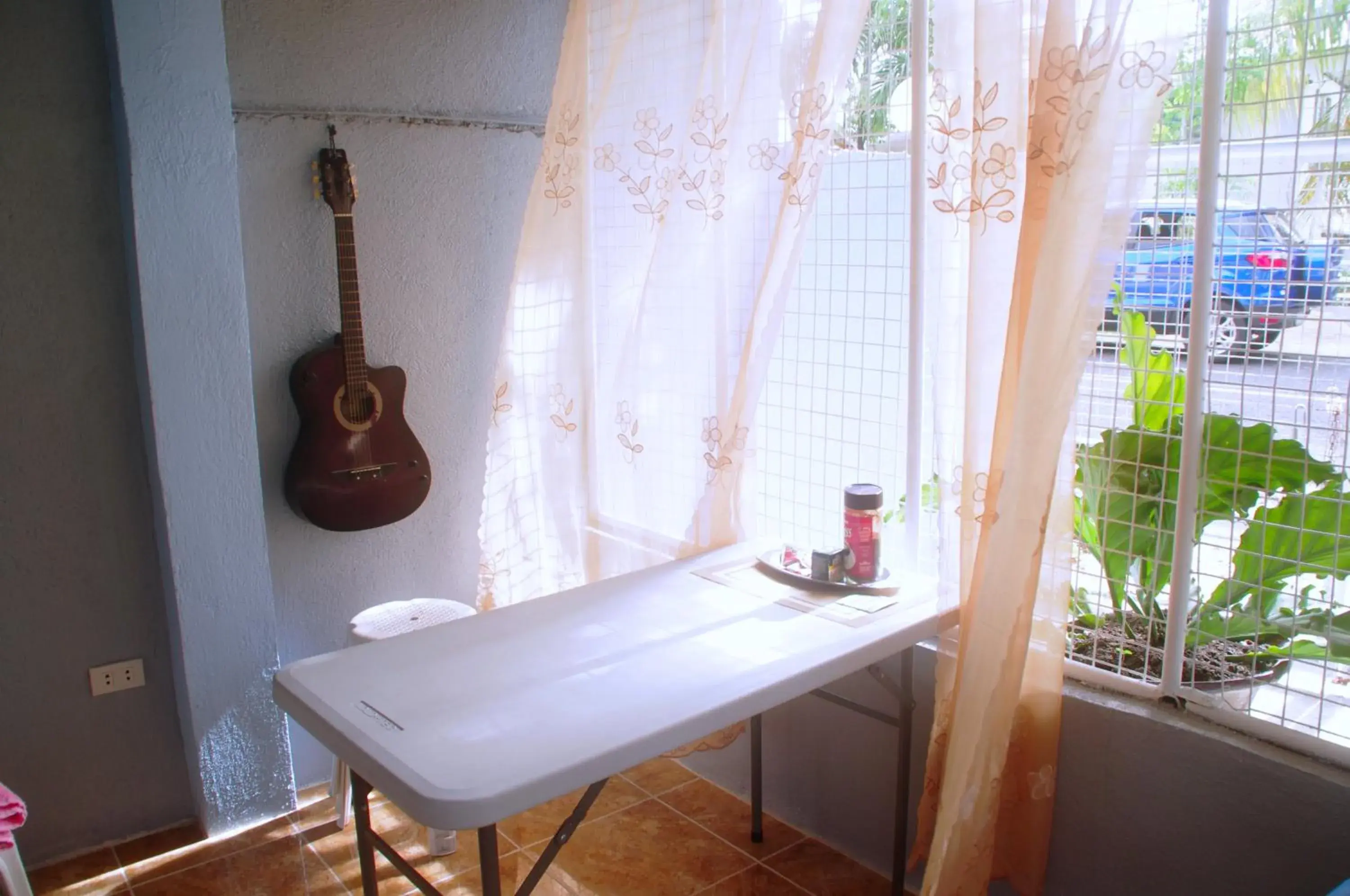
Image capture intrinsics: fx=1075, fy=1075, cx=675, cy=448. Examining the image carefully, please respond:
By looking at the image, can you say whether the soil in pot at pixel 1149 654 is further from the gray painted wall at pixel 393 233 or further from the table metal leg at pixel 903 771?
the gray painted wall at pixel 393 233

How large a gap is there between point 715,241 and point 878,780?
125cm

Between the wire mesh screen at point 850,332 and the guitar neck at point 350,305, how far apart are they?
40.1 inches

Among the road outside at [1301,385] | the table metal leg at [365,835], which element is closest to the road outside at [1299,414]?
the road outside at [1301,385]

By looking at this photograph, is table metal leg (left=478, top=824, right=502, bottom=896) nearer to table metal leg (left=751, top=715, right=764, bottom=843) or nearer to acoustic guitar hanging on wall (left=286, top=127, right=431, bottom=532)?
table metal leg (left=751, top=715, right=764, bottom=843)

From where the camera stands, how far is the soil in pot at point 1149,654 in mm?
1865

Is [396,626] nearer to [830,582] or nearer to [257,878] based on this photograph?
[257,878]

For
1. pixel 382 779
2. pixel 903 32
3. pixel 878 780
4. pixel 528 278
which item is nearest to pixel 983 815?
pixel 878 780

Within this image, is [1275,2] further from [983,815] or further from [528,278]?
[528,278]

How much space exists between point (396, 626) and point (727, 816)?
94 cm

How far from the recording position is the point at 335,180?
262 centimetres

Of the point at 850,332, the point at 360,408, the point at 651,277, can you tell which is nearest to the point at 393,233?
the point at 360,408

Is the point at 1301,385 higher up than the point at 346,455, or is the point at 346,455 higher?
the point at 1301,385

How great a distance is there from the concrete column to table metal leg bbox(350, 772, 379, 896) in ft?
3.05

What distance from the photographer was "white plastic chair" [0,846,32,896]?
1.90 m
